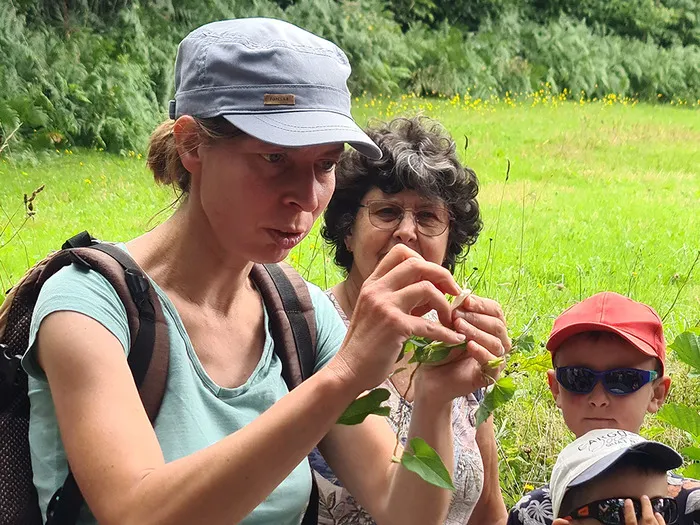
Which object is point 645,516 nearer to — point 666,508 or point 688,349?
point 666,508

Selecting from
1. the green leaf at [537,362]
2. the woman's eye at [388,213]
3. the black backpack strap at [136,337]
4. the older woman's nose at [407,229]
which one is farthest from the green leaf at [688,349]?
the woman's eye at [388,213]

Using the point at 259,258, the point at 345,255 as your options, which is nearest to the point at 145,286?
the point at 259,258

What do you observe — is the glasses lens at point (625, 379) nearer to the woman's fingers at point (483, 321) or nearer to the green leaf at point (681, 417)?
the green leaf at point (681, 417)

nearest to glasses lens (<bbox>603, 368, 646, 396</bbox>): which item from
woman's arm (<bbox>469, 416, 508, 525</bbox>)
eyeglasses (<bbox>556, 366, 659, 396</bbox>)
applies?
eyeglasses (<bbox>556, 366, 659, 396</bbox>)

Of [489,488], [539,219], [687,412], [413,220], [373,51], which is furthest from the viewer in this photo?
[373,51]

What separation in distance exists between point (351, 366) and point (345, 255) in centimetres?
159

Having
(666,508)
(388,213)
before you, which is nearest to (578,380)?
(666,508)

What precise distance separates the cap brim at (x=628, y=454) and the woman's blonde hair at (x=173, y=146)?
0.92 m

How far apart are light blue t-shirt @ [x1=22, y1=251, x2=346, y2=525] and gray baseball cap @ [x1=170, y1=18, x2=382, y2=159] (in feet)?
1.30

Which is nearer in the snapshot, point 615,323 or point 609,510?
point 609,510

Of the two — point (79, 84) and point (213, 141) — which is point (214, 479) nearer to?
point (213, 141)

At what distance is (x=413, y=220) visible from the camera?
2.99 metres

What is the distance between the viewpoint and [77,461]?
1.66 meters

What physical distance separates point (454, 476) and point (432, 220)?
2.82 feet
